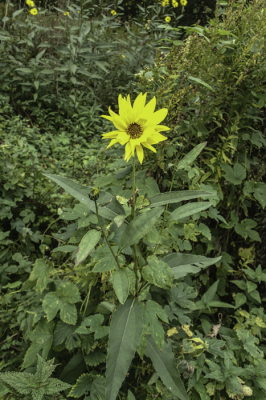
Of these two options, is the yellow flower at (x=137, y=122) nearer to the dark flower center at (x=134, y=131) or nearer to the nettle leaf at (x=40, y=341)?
the dark flower center at (x=134, y=131)

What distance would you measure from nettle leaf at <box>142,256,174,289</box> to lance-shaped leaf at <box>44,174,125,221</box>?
203 mm

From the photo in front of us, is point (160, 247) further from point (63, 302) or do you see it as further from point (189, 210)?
point (63, 302)

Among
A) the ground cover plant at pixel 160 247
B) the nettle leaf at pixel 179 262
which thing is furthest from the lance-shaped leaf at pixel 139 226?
the nettle leaf at pixel 179 262

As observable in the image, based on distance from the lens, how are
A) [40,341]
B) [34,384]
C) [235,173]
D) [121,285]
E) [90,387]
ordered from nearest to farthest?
[121,285] → [34,384] → [90,387] → [40,341] → [235,173]

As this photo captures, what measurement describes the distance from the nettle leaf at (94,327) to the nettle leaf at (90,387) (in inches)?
7.2

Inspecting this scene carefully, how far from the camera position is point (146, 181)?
128 centimetres

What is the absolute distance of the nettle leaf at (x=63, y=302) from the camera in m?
1.16

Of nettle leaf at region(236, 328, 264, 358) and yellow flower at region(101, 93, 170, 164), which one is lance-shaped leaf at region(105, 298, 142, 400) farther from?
nettle leaf at region(236, 328, 264, 358)

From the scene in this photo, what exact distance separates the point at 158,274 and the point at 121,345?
0.77 feet

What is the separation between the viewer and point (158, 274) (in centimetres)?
81

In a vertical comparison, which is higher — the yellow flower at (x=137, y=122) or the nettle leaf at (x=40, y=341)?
the yellow flower at (x=137, y=122)

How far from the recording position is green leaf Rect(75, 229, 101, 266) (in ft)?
2.34

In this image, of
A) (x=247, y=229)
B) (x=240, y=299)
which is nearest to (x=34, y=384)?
(x=240, y=299)

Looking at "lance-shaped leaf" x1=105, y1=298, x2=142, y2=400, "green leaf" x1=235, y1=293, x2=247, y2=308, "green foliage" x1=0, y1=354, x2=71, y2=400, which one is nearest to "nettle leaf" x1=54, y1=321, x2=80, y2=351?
"green foliage" x1=0, y1=354, x2=71, y2=400
